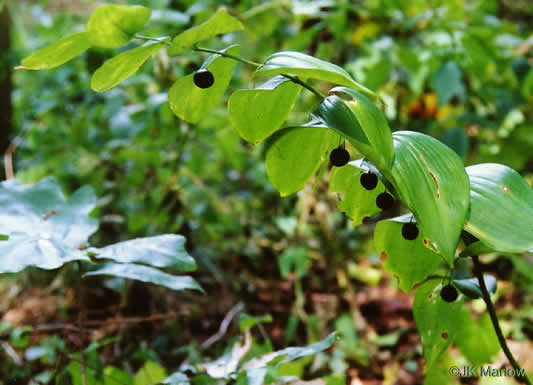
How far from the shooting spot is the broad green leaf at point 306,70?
347mm

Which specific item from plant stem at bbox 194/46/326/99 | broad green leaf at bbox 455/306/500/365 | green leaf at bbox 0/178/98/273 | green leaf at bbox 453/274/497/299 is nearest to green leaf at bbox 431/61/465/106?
broad green leaf at bbox 455/306/500/365

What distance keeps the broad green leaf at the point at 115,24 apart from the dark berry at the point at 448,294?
1.50 feet

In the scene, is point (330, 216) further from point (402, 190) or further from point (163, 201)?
point (402, 190)

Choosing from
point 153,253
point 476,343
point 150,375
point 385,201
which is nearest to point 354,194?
point 385,201

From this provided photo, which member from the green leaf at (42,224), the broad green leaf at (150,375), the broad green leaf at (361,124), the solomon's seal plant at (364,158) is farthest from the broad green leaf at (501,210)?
the broad green leaf at (150,375)

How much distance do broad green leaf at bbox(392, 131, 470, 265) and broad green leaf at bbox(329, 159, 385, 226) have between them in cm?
14

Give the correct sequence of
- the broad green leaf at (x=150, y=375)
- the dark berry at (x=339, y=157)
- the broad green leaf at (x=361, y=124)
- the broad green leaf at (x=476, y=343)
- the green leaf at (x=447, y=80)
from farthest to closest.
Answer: the green leaf at (x=447, y=80) → the broad green leaf at (x=150, y=375) → the broad green leaf at (x=476, y=343) → the dark berry at (x=339, y=157) → the broad green leaf at (x=361, y=124)

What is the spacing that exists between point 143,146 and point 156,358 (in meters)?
0.68

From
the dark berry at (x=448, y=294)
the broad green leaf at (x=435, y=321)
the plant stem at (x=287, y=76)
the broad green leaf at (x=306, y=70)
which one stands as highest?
the broad green leaf at (x=306, y=70)

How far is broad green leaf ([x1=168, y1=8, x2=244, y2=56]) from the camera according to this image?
1.29ft

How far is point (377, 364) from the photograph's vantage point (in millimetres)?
1256

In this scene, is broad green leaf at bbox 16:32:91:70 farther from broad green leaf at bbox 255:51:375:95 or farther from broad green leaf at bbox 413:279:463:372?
broad green leaf at bbox 413:279:463:372

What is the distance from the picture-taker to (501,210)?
0.38m

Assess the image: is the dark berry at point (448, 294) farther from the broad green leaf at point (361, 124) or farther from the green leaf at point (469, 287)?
the broad green leaf at point (361, 124)
